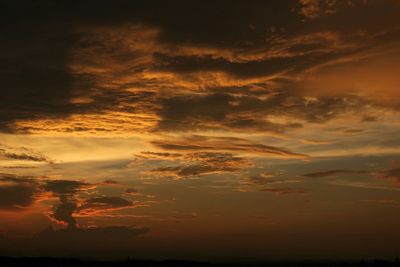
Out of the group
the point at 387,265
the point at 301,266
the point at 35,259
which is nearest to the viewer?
the point at 387,265

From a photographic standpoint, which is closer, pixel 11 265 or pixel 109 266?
pixel 11 265

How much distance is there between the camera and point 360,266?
143m

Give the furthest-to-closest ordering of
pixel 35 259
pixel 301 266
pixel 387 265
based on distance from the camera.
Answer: pixel 301 266 → pixel 35 259 → pixel 387 265

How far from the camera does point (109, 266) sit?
160875 millimetres

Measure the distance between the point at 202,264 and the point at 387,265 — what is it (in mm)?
64409

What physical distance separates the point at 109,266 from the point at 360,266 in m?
81.3

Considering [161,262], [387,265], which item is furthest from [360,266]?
[161,262]

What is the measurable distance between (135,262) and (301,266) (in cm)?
5983

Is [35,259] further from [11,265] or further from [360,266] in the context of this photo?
[360,266]

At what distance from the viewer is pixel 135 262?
17338 cm

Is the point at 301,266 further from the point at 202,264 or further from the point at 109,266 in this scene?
the point at 109,266

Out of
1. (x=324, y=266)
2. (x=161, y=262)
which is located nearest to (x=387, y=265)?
(x=324, y=266)

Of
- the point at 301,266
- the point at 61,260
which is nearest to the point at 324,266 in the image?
the point at 301,266

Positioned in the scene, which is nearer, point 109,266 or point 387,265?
point 387,265
